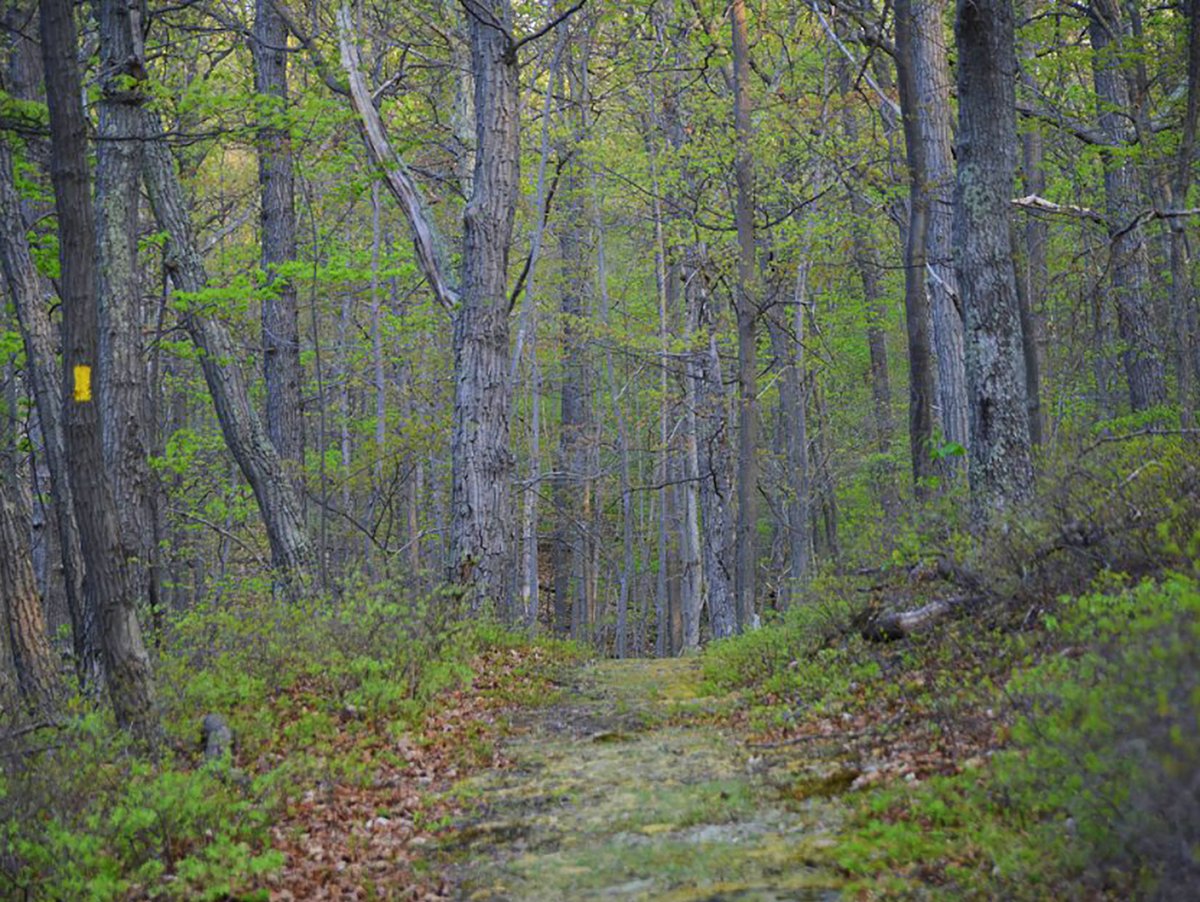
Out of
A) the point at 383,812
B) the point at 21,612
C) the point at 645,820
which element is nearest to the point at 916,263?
the point at 645,820

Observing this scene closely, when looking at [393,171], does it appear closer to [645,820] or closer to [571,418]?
[645,820]

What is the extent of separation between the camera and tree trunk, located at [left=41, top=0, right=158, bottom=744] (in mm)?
7086

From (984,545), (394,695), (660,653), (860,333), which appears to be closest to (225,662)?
(394,695)

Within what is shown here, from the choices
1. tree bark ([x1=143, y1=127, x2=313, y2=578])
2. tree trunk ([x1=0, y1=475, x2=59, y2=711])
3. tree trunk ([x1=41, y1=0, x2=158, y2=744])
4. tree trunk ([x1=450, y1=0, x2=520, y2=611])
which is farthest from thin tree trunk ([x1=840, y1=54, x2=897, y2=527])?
tree trunk ([x1=41, y1=0, x2=158, y2=744])

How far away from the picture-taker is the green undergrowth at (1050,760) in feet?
10.2

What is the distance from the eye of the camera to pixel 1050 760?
158 inches

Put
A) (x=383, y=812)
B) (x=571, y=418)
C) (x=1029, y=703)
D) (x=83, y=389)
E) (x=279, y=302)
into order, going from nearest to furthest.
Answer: (x=1029, y=703) → (x=383, y=812) → (x=83, y=389) → (x=279, y=302) → (x=571, y=418)

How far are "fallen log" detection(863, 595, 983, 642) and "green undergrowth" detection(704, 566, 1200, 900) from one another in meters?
0.72

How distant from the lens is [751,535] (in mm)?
15062

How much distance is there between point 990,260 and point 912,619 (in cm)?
309

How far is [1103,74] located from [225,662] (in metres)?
14.8

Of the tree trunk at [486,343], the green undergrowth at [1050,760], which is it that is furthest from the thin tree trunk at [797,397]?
the green undergrowth at [1050,760]

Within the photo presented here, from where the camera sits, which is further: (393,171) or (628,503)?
(628,503)

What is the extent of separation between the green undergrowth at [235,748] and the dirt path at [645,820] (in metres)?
1.07
